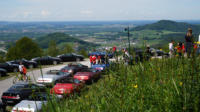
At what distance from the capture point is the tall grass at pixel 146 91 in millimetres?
3082

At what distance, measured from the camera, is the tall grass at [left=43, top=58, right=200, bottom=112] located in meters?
3.08

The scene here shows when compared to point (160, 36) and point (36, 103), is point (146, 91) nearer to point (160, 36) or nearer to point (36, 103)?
point (36, 103)

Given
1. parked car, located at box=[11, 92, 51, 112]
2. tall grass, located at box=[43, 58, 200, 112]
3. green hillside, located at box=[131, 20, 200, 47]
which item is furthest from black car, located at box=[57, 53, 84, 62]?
tall grass, located at box=[43, 58, 200, 112]

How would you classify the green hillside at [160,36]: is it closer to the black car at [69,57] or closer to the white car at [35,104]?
the white car at [35,104]

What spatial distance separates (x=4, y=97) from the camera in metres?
12.1

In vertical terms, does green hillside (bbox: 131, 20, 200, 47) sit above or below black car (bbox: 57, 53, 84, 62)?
above

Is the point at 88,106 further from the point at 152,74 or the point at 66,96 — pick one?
the point at 152,74

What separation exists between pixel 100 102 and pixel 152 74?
124 centimetres

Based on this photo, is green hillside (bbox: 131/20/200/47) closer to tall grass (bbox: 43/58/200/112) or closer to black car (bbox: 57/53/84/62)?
tall grass (bbox: 43/58/200/112)

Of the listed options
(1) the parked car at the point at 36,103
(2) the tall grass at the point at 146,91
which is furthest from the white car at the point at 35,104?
(2) the tall grass at the point at 146,91

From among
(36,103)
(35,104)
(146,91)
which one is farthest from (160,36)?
(35,104)

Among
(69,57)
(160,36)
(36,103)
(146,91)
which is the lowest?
(69,57)

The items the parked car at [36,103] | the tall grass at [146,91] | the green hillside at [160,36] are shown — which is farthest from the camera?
the green hillside at [160,36]

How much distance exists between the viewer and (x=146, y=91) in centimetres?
374
